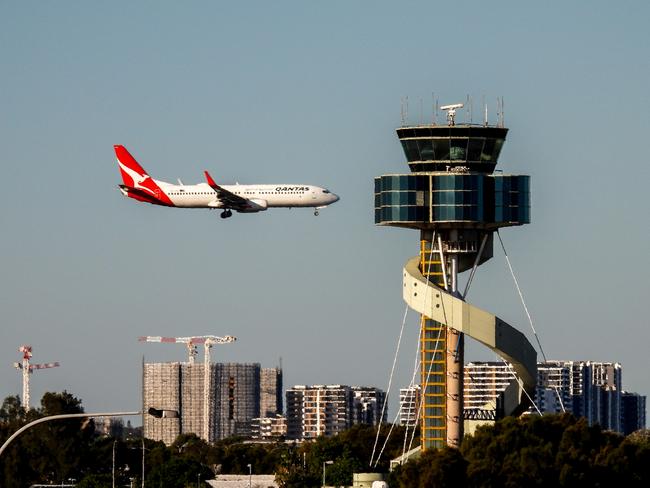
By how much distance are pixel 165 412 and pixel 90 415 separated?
19.1 ft

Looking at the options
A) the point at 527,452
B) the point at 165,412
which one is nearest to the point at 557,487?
the point at 527,452

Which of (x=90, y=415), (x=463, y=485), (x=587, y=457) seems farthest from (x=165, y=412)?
(x=587, y=457)

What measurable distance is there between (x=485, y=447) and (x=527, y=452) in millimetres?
5633

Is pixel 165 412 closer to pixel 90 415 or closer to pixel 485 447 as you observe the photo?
Answer: pixel 90 415

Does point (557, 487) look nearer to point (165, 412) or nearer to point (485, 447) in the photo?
point (485, 447)

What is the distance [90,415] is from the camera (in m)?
102

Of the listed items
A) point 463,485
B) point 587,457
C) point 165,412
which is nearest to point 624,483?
point 587,457

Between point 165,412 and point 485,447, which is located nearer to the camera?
point 165,412

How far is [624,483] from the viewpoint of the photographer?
19850 centimetres

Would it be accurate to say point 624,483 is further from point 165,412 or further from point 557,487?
point 165,412

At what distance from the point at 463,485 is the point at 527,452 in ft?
30.1

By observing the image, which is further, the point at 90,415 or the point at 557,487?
the point at 557,487

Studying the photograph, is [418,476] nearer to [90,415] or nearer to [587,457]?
[587,457]

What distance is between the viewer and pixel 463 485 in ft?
621
